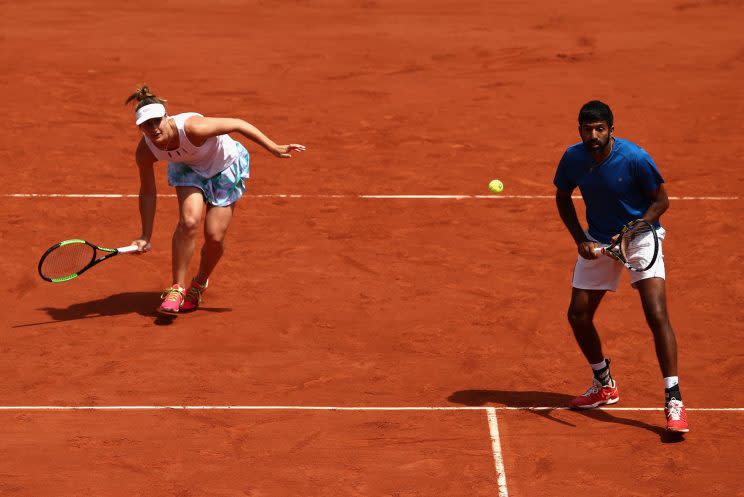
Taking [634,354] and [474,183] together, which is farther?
[474,183]

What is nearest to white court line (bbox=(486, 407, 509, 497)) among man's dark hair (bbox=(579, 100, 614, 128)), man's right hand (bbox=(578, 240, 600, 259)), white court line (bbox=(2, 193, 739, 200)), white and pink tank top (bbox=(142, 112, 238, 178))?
man's right hand (bbox=(578, 240, 600, 259))

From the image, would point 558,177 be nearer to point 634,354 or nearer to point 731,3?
point 634,354

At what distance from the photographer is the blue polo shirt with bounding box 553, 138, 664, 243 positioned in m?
7.19

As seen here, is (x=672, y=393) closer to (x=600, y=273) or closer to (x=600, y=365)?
(x=600, y=365)

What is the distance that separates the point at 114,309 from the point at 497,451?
348cm

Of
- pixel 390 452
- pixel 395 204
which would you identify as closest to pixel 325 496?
pixel 390 452

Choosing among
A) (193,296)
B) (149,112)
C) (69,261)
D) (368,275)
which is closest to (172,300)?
(193,296)

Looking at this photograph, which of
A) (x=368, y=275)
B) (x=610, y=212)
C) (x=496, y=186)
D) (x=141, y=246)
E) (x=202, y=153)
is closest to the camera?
(x=610, y=212)

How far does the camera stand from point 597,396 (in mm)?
7707

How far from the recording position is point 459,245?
10758mm

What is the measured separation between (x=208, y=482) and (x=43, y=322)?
9.25 feet

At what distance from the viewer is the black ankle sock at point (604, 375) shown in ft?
25.0

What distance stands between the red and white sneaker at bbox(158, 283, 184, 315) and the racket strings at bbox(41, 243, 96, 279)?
58cm

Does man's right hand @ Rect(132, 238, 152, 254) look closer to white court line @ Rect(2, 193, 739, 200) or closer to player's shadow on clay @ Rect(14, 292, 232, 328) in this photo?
player's shadow on clay @ Rect(14, 292, 232, 328)
